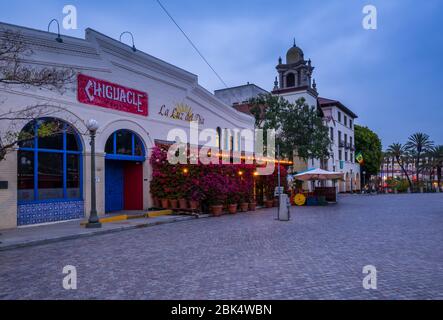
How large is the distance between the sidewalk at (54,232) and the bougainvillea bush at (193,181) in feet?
9.37

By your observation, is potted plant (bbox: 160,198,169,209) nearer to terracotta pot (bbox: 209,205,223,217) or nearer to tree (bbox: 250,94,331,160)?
terracotta pot (bbox: 209,205,223,217)

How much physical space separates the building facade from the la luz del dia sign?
0.04m

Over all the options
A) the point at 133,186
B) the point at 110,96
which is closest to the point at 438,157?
the point at 133,186

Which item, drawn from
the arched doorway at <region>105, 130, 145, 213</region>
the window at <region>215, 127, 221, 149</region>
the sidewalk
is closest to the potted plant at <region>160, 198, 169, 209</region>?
the arched doorway at <region>105, 130, 145, 213</region>

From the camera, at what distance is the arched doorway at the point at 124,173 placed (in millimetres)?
16922

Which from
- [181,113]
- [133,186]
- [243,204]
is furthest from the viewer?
[181,113]

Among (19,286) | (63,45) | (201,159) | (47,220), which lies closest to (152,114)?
(201,159)

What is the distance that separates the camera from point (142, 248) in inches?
360

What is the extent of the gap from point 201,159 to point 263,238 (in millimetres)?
8156

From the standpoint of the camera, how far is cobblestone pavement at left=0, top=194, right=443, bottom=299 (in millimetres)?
5461

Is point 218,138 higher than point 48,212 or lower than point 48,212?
higher

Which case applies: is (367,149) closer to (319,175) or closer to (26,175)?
(319,175)

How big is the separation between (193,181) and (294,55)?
32405 millimetres

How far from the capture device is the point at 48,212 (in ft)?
44.2
